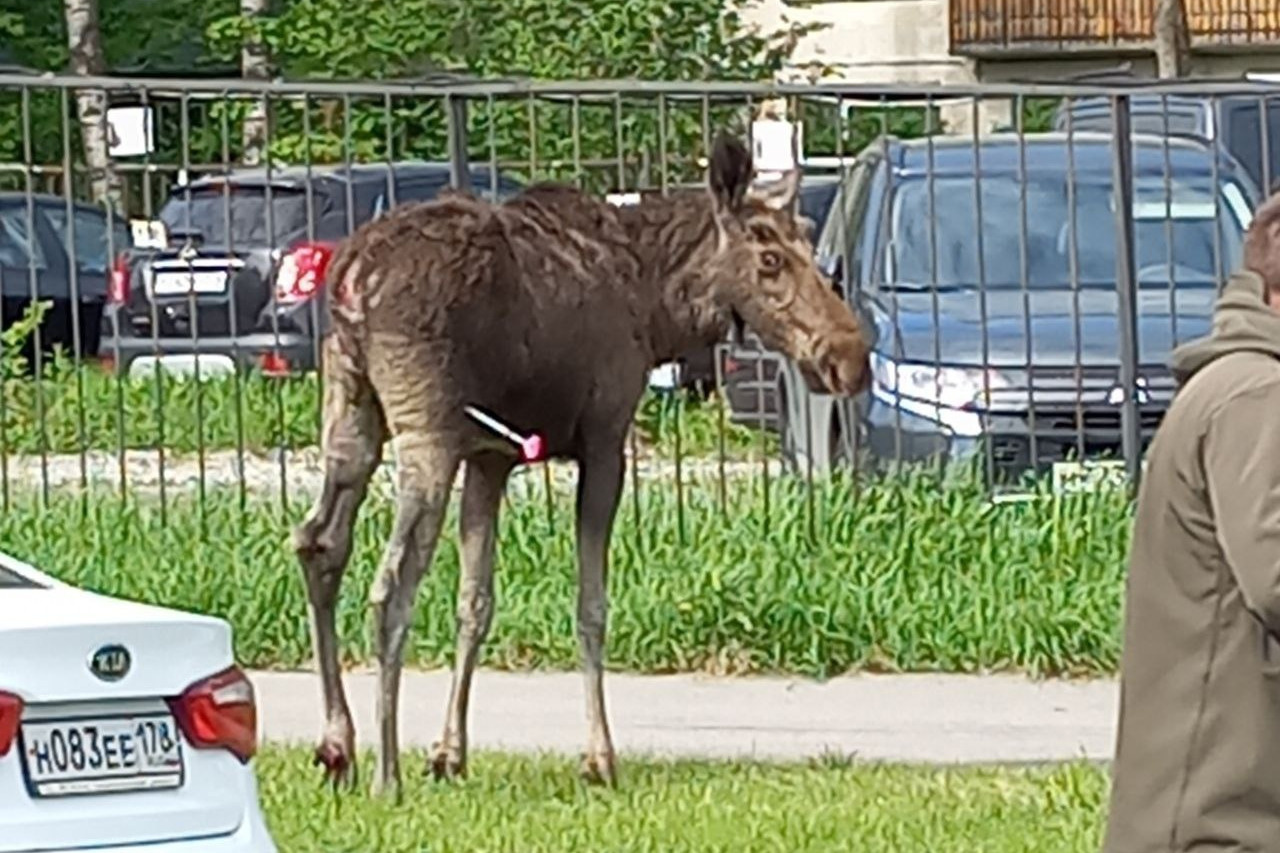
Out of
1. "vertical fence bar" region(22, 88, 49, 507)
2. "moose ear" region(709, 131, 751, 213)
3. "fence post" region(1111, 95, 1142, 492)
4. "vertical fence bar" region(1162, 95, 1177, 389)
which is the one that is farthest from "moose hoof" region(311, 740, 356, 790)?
"vertical fence bar" region(1162, 95, 1177, 389)

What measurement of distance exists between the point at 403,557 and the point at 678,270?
1094 mm

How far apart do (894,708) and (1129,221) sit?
99.1 inches

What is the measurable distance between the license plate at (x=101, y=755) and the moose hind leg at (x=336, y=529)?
2650 mm

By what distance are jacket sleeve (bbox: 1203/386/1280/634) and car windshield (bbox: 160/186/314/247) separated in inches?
372

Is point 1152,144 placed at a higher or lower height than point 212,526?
higher

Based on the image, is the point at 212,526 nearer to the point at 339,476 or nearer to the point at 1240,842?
the point at 339,476

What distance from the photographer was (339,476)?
938 cm

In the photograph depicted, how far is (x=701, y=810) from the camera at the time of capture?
29.3ft

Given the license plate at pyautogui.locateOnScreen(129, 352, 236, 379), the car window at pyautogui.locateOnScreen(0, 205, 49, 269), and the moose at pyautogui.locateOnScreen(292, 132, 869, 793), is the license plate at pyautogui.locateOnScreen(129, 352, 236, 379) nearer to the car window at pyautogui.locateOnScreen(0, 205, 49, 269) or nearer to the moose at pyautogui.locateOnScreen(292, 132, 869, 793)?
the car window at pyautogui.locateOnScreen(0, 205, 49, 269)

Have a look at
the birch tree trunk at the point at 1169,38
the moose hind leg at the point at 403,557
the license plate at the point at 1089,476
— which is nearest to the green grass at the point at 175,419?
the license plate at the point at 1089,476

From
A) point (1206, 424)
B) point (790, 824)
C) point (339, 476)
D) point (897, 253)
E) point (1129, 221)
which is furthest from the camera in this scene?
point (897, 253)

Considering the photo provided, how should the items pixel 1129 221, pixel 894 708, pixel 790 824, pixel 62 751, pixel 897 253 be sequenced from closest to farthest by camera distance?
pixel 62 751
pixel 790 824
pixel 894 708
pixel 1129 221
pixel 897 253

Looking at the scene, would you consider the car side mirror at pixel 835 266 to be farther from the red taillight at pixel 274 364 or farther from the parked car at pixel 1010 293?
the red taillight at pixel 274 364

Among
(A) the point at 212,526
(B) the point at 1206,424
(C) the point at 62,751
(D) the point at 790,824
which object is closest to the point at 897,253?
(A) the point at 212,526
